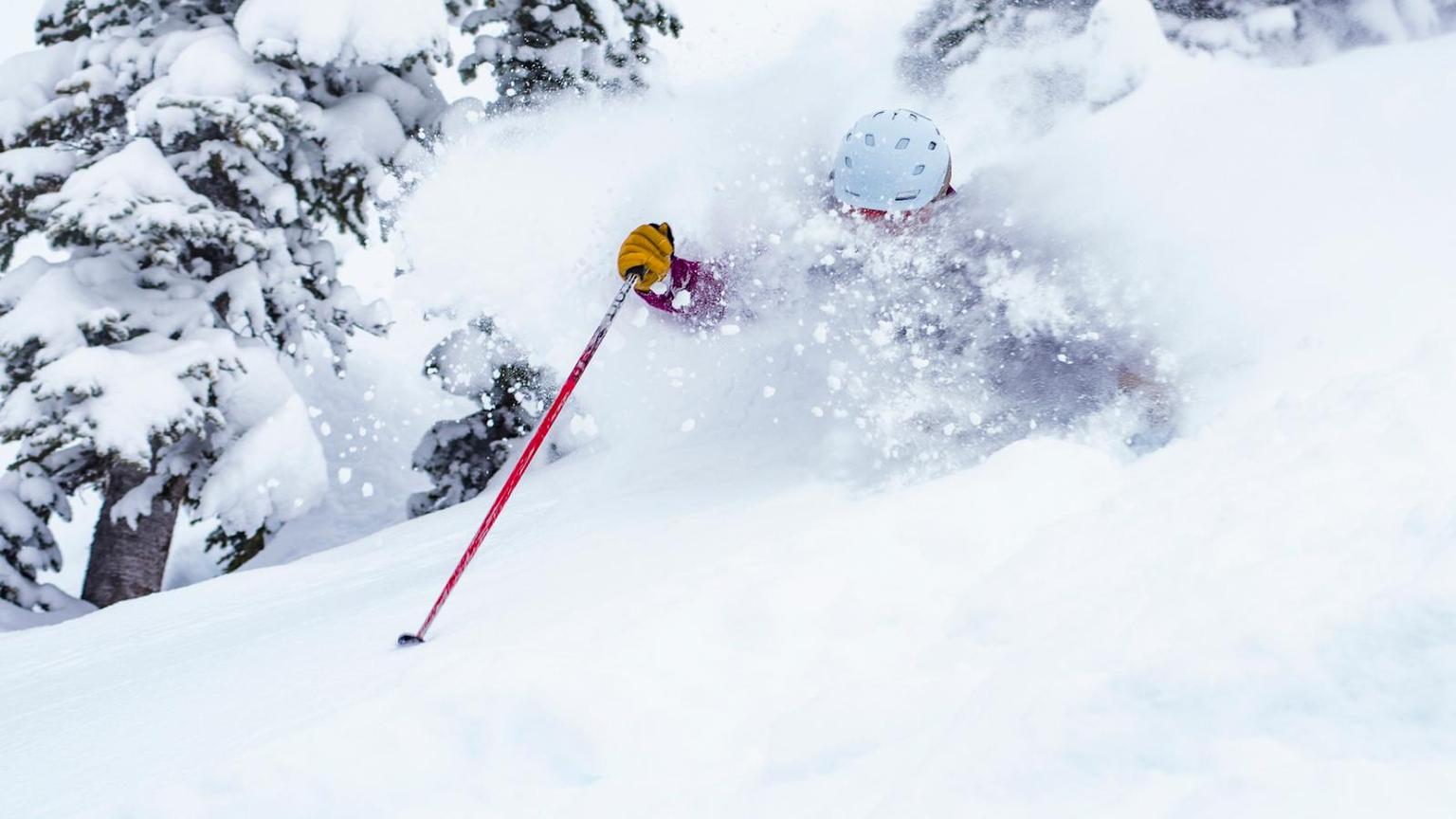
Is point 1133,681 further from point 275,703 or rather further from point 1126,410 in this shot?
point 1126,410

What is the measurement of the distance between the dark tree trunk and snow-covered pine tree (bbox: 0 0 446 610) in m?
0.01

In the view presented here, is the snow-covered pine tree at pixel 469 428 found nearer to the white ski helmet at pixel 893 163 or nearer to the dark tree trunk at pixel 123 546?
the dark tree trunk at pixel 123 546

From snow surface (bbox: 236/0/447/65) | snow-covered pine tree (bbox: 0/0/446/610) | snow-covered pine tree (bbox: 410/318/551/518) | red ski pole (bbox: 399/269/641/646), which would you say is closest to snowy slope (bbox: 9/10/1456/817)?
red ski pole (bbox: 399/269/641/646)

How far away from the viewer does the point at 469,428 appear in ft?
27.5

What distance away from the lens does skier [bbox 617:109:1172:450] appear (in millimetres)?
4453

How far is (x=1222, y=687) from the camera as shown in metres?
1.72

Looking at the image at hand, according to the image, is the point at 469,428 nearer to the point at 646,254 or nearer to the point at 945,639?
the point at 646,254

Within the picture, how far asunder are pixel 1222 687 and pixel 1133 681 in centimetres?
15

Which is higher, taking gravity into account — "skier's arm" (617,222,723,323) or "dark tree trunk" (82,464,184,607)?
"skier's arm" (617,222,723,323)

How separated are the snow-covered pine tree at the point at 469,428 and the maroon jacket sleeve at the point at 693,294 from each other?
2.67m

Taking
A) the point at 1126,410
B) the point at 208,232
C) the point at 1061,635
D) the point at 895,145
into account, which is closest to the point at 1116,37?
the point at 895,145

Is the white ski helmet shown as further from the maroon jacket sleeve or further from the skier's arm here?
the maroon jacket sleeve

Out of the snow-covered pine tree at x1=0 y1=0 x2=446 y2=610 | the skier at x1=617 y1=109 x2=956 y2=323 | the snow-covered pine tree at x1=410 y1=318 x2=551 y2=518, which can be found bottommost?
the snow-covered pine tree at x1=410 y1=318 x2=551 y2=518

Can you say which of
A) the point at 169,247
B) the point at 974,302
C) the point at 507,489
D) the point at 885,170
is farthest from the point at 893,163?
the point at 169,247
